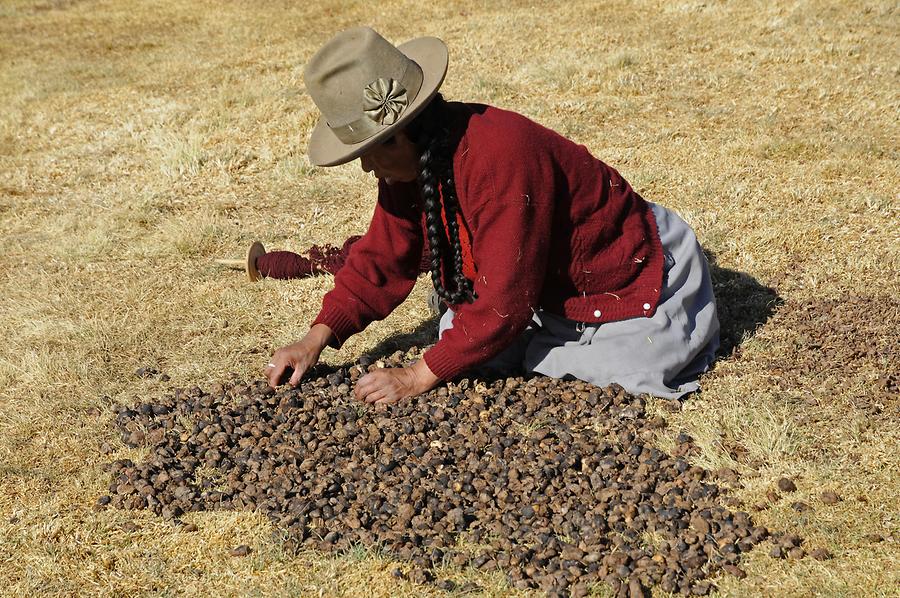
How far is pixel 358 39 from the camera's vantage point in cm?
350

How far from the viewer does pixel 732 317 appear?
4.81 metres

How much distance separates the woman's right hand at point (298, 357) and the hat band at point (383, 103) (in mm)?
1076

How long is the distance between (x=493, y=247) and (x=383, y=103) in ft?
2.25

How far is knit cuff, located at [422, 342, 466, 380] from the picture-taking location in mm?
3904

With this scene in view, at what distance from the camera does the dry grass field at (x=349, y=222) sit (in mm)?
3424

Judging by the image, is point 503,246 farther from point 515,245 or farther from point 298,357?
point 298,357

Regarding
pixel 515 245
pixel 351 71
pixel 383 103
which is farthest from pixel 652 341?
pixel 351 71

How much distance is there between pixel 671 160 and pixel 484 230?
11.8 ft

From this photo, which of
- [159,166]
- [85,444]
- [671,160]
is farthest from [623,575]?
[159,166]

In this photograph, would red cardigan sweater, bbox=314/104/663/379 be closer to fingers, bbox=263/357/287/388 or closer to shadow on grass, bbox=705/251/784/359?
fingers, bbox=263/357/287/388

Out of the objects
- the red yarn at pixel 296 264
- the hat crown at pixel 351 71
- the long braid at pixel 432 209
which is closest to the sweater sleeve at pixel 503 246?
the long braid at pixel 432 209

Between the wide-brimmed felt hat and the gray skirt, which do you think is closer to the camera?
the wide-brimmed felt hat

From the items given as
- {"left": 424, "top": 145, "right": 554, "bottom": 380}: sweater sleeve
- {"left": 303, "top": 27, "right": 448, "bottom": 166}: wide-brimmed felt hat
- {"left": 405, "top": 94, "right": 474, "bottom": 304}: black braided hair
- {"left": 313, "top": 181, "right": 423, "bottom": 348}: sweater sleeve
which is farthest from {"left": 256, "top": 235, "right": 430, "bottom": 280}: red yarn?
{"left": 303, "top": 27, "right": 448, "bottom": 166}: wide-brimmed felt hat

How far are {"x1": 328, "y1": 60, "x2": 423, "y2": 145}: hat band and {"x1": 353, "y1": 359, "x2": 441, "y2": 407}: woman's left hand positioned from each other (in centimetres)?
104
